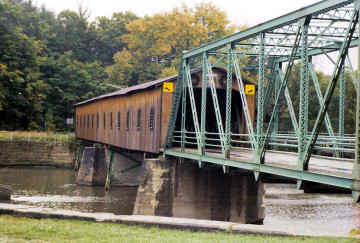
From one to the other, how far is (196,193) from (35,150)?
33.9m

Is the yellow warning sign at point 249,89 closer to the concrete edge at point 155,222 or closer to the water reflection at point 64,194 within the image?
the water reflection at point 64,194

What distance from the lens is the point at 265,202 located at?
30.9 m

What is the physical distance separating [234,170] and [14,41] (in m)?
47.0

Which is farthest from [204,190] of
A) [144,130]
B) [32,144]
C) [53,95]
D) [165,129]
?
[53,95]

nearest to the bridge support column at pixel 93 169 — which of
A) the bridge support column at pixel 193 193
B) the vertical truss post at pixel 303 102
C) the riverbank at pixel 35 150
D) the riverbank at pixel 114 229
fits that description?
the bridge support column at pixel 193 193

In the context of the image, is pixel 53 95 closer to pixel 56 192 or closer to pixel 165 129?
pixel 56 192

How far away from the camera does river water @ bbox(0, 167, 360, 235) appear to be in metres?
24.6

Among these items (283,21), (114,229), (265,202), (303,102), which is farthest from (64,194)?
(303,102)

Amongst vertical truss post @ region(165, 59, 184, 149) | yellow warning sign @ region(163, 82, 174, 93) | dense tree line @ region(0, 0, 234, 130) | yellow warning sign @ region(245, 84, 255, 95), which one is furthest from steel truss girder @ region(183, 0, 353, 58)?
dense tree line @ region(0, 0, 234, 130)

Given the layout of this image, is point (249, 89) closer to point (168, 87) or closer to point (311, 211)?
point (168, 87)

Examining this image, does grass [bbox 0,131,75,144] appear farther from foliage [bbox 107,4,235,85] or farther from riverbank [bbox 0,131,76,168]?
foliage [bbox 107,4,235,85]

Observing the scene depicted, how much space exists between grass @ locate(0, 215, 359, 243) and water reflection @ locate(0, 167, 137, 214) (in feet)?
34.3

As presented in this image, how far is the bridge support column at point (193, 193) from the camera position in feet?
68.4

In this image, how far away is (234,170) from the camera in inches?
774
